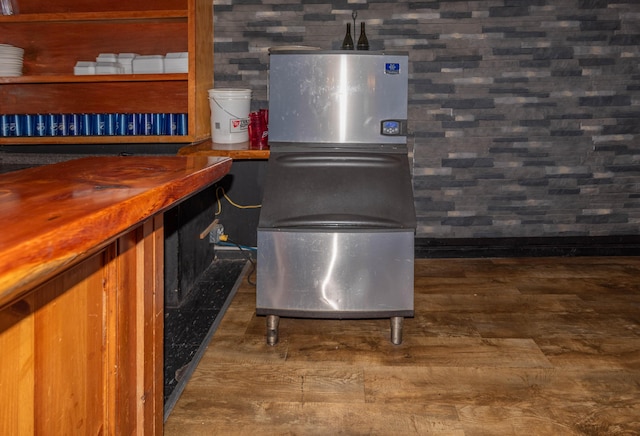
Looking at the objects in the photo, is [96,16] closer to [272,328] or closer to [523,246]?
[272,328]

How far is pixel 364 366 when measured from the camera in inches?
93.2

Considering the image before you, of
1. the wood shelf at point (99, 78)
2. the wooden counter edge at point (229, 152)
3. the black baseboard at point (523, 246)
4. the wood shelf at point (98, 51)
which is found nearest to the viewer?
the wooden counter edge at point (229, 152)

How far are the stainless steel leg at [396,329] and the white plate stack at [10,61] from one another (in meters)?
2.46

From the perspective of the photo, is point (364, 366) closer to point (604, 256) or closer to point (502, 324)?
point (502, 324)

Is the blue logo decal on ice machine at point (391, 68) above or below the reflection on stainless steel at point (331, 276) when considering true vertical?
above

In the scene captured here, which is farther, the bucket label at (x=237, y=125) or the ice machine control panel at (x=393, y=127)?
the bucket label at (x=237, y=125)

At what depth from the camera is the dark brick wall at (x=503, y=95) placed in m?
3.68

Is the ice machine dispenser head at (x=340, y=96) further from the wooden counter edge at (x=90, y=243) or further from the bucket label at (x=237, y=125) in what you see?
the wooden counter edge at (x=90, y=243)

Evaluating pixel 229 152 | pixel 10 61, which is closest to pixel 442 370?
pixel 229 152

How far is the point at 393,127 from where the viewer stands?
2715 millimetres

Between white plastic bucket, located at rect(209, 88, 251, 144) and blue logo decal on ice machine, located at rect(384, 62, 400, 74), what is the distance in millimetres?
850

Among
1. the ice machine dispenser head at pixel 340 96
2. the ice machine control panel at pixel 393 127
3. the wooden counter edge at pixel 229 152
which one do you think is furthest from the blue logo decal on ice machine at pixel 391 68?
the wooden counter edge at pixel 229 152

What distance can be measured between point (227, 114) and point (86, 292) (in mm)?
2225

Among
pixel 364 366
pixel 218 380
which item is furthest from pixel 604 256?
pixel 218 380
